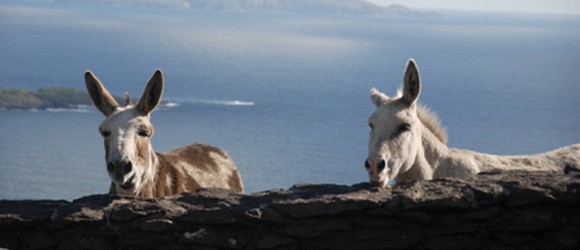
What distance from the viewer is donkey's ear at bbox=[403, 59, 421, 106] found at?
8.27m

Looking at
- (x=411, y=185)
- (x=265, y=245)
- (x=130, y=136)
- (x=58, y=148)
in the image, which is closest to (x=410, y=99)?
(x=411, y=185)

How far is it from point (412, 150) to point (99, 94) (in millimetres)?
3824

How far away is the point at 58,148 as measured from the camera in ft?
426

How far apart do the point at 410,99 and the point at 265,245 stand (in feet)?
9.03

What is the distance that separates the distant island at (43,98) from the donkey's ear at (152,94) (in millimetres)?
153414

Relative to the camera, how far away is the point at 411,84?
332 inches

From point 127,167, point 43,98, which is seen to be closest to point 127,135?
point 127,167

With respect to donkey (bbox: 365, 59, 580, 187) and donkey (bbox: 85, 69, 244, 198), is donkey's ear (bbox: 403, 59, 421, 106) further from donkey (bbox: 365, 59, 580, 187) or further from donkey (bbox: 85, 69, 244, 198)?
donkey (bbox: 85, 69, 244, 198)

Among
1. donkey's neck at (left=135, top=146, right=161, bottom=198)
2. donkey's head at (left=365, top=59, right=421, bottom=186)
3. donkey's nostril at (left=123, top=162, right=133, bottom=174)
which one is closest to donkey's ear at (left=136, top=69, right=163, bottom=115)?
donkey's neck at (left=135, top=146, right=161, bottom=198)

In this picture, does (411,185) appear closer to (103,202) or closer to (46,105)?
(103,202)

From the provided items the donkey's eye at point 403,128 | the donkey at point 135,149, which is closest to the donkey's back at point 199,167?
the donkey at point 135,149

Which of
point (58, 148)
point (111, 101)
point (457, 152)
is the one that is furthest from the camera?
point (58, 148)

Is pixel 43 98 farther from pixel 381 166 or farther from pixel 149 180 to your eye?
pixel 381 166

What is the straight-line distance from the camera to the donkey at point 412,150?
26.3 ft
